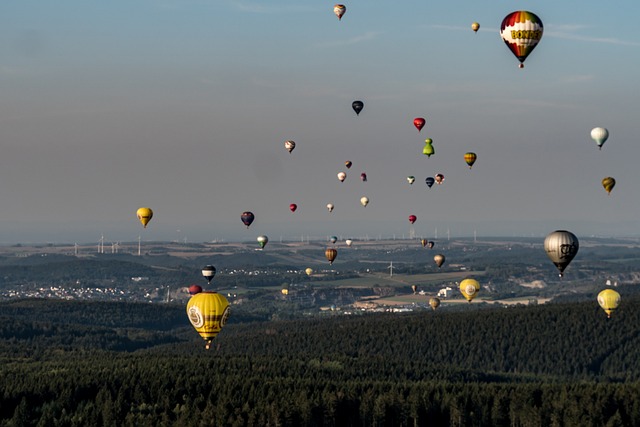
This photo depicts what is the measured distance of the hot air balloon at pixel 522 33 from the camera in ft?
575

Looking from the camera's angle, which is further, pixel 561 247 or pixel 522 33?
pixel 561 247

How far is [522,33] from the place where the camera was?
575ft

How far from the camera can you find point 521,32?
175m

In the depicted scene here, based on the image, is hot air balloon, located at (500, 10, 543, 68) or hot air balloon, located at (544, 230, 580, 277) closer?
hot air balloon, located at (500, 10, 543, 68)

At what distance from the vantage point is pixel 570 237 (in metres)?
193

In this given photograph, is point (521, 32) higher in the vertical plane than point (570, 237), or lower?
higher

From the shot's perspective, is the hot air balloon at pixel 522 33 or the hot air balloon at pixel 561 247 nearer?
the hot air balloon at pixel 522 33

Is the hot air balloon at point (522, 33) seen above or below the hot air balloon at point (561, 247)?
above

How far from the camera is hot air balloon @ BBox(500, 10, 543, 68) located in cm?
17512

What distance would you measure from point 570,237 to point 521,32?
3772 centimetres

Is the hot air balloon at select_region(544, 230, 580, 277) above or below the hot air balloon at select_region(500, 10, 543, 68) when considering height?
below

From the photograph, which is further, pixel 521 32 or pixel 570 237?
pixel 570 237

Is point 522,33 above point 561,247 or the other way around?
above
